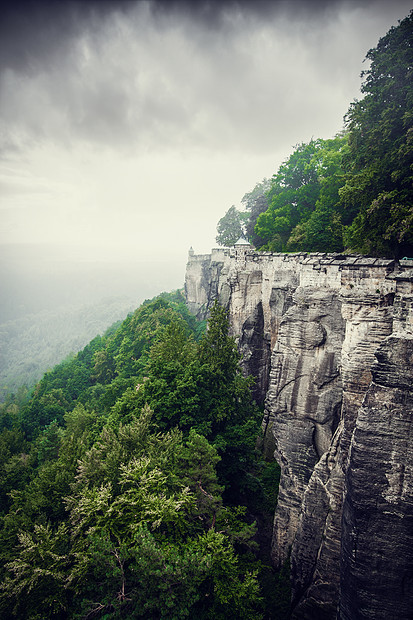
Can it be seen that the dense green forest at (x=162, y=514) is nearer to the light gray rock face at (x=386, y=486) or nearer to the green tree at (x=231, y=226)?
the light gray rock face at (x=386, y=486)

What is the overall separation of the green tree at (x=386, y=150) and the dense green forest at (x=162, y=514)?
10341 millimetres

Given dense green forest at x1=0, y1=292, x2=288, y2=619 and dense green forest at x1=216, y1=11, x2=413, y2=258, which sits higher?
dense green forest at x1=216, y1=11, x2=413, y2=258

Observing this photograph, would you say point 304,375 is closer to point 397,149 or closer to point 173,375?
point 173,375

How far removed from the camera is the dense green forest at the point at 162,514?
9852mm

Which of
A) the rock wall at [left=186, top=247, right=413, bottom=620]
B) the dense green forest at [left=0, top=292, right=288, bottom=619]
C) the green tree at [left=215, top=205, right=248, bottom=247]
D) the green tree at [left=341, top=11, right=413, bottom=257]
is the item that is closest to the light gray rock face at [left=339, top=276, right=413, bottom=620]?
the rock wall at [left=186, top=247, right=413, bottom=620]

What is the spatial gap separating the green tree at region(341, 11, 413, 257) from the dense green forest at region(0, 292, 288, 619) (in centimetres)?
1034

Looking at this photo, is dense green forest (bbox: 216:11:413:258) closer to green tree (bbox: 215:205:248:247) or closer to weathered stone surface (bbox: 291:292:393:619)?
weathered stone surface (bbox: 291:292:393:619)

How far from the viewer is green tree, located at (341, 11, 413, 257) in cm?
1312

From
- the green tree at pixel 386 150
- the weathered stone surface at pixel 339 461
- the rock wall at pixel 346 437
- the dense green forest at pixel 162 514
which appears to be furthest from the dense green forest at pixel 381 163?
the dense green forest at pixel 162 514

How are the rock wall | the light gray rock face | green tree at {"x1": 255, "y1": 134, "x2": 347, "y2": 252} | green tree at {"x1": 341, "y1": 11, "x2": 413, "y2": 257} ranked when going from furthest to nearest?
green tree at {"x1": 255, "y1": 134, "x2": 347, "y2": 252}, green tree at {"x1": 341, "y1": 11, "x2": 413, "y2": 257}, the rock wall, the light gray rock face

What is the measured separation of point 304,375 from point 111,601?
33.0 feet

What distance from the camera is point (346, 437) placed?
1074 centimetres

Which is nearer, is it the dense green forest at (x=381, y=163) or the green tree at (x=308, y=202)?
the dense green forest at (x=381, y=163)

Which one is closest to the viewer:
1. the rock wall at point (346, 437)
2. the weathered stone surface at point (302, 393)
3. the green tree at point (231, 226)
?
the rock wall at point (346, 437)
